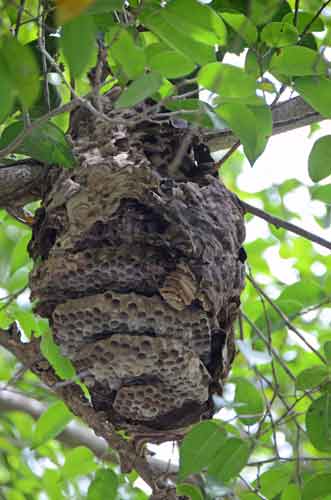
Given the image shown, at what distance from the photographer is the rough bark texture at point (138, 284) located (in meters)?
1.39

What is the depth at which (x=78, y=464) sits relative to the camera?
1.90 metres

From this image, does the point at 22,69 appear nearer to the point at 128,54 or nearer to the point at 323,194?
the point at 128,54

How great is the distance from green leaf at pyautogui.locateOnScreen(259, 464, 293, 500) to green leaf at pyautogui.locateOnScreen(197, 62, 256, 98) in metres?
0.86

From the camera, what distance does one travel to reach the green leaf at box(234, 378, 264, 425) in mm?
1480

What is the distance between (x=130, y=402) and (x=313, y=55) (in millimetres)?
696

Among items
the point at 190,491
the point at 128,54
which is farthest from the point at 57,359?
the point at 128,54

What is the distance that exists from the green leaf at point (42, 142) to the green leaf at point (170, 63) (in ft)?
1.04

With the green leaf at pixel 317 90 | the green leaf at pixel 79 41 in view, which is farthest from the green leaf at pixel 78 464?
the green leaf at pixel 79 41

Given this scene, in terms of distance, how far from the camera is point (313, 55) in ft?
3.69

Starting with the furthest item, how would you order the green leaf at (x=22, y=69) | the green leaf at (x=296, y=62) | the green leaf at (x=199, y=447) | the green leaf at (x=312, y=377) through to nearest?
the green leaf at (x=312, y=377) < the green leaf at (x=199, y=447) < the green leaf at (x=296, y=62) < the green leaf at (x=22, y=69)

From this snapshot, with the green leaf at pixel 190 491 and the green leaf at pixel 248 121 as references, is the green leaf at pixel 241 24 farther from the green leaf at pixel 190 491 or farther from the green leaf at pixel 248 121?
the green leaf at pixel 190 491

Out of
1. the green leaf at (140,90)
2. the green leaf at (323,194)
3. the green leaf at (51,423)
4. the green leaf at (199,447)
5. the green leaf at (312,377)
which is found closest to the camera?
the green leaf at (140,90)

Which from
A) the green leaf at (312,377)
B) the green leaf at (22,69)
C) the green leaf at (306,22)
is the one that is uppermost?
the green leaf at (22,69)

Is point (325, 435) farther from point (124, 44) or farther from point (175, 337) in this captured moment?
point (124, 44)
